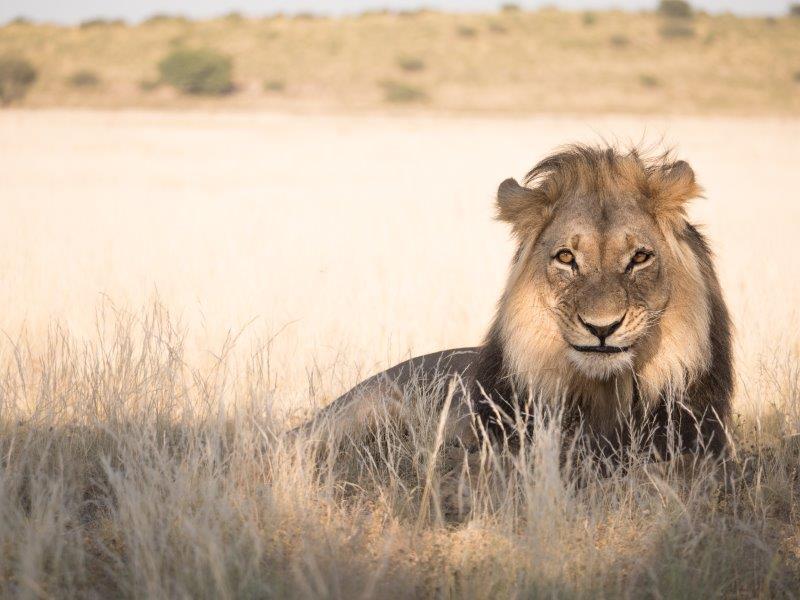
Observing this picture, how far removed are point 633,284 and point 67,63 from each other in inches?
2095

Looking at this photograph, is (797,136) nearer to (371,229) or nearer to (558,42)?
(371,229)

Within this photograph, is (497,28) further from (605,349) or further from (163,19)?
(605,349)

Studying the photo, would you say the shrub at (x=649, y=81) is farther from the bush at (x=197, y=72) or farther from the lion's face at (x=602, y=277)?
the lion's face at (x=602, y=277)

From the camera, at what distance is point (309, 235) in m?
12.1

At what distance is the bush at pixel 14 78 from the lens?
140 ft

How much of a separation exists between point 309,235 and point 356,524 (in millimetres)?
8716

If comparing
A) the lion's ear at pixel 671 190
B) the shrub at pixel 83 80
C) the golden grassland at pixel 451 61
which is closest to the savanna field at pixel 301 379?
the lion's ear at pixel 671 190

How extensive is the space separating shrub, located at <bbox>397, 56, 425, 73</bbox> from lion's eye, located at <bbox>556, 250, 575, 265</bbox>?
50.8 m

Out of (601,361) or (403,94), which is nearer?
(601,361)

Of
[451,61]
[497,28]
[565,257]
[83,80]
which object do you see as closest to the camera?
[565,257]

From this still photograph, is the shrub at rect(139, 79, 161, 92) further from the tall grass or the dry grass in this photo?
the tall grass

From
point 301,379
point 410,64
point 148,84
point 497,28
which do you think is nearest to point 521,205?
point 301,379

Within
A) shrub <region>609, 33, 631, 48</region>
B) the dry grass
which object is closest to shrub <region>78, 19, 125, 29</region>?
shrub <region>609, 33, 631, 48</region>

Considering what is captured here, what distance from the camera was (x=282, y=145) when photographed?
25.9m
